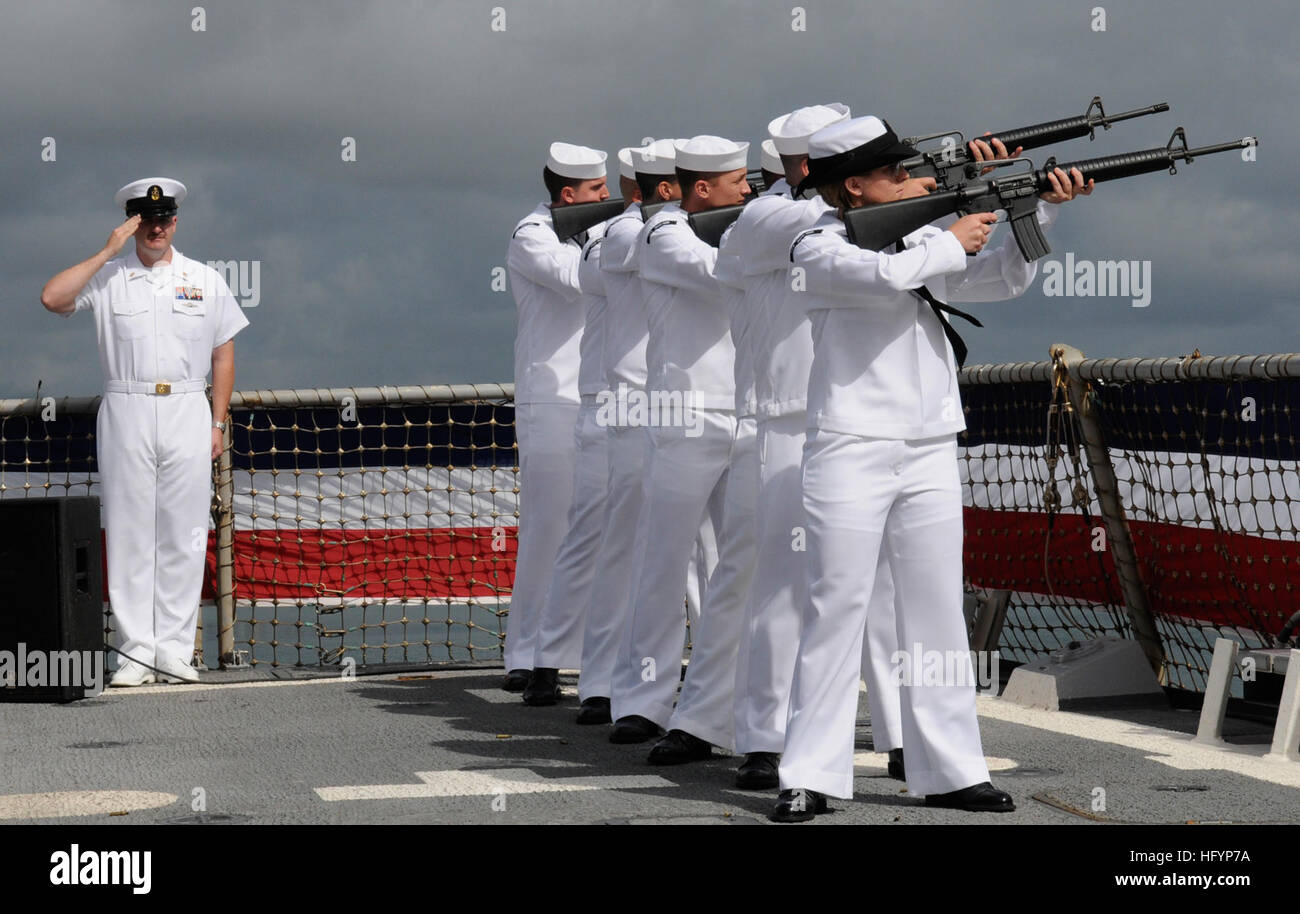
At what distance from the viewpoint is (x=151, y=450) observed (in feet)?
27.1

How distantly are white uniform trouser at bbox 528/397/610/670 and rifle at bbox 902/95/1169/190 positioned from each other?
2018 mm

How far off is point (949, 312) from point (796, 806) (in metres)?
1.40

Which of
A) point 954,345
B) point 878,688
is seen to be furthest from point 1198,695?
point 954,345

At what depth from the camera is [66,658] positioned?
747 cm

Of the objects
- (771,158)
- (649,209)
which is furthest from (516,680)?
(771,158)

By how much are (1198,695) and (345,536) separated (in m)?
4.34

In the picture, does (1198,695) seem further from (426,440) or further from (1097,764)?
(426,440)

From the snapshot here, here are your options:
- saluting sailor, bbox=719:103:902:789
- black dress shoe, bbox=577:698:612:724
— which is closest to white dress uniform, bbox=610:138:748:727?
black dress shoe, bbox=577:698:612:724

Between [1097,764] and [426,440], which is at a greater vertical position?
[426,440]

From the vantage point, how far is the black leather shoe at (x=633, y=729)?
20.5ft

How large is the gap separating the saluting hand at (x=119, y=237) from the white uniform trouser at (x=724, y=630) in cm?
365

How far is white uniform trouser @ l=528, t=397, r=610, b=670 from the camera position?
7.18m

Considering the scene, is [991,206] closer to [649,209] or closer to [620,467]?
[649,209]

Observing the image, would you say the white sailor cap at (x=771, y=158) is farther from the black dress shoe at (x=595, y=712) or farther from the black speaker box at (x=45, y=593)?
the black speaker box at (x=45, y=593)
